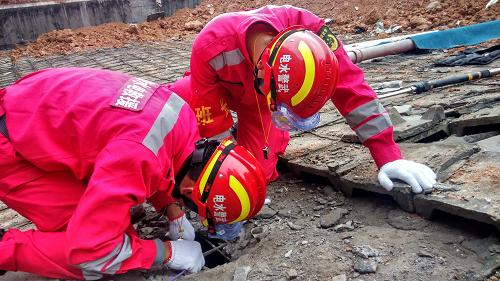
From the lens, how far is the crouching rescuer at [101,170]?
1.94 meters

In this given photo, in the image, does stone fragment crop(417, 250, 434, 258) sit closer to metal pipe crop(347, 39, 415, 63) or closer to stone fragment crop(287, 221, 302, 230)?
stone fragment crop(287, 221, 302, 230)

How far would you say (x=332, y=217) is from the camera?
2.62m

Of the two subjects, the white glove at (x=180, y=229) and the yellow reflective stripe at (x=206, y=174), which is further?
the white glove at (x=180, y=229)

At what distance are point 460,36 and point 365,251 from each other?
15.7ft

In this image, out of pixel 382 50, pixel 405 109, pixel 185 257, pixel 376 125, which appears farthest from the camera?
pixel 382 50

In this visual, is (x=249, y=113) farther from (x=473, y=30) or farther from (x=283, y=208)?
(x=473, y=30)

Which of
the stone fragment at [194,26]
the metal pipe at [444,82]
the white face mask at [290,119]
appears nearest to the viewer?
the white face mask at [290,119]

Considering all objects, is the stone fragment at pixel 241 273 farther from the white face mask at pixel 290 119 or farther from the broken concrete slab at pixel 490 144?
the broken concrete slab at pixel 490 144

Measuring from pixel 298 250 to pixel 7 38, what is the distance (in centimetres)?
1221

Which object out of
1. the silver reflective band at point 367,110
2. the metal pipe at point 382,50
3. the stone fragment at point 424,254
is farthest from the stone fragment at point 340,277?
the metal pipe at point 382,50

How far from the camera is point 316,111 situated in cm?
246

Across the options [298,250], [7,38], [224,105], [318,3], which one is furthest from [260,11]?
[7,38]

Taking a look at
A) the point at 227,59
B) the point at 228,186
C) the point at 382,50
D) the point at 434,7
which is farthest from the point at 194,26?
the point at 228,186

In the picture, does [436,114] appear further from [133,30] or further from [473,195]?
[133,30]
